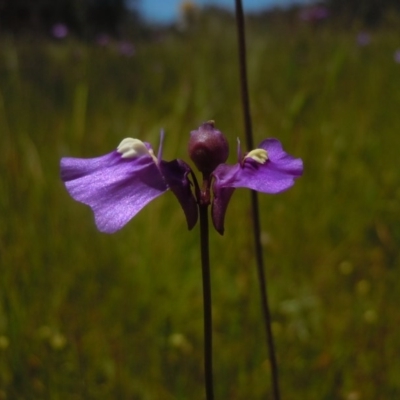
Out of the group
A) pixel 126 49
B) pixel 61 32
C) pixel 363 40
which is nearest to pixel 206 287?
pixel 61 32

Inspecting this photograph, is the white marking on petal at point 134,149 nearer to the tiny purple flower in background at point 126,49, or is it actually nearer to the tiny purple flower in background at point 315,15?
the tiny purple flower in background at point 315,15

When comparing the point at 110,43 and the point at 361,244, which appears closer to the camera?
the point at 361,244

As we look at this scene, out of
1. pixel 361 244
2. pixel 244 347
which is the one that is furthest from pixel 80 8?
pixel 244 347

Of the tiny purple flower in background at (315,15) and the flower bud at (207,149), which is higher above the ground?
the tiny purple flower in background at (315,15)

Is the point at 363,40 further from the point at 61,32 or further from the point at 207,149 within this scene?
the point at 207,149

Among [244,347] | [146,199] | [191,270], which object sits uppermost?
[146,199]

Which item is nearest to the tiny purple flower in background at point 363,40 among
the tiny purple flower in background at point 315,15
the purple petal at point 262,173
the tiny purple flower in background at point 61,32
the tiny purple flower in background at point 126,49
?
the tiny purple flower in background at point 315,15

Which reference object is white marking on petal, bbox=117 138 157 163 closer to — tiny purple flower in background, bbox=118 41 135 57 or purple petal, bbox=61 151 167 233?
purple petal, bbox=61 151 167 233

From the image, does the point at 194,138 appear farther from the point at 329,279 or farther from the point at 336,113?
the point at 336,113
